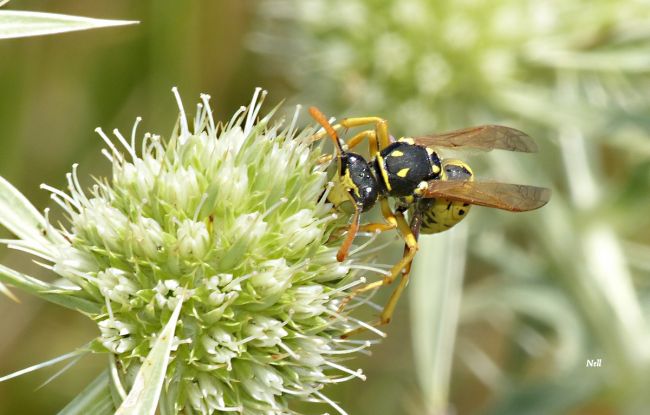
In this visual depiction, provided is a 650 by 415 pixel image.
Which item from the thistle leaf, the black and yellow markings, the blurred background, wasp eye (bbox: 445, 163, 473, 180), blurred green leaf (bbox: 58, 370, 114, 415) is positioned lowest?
the blurred background

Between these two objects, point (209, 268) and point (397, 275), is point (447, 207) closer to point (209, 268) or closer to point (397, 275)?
point (397, 275)

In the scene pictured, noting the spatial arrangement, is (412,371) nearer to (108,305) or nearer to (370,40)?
(370,40)

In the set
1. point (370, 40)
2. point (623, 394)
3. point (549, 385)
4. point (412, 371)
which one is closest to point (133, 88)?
point (370, 40)

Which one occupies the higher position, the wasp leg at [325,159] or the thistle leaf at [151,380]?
the wasp leg at [325,159]

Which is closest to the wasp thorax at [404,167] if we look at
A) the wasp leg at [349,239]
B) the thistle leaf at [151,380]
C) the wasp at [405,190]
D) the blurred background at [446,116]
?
the wasp at [405,190]

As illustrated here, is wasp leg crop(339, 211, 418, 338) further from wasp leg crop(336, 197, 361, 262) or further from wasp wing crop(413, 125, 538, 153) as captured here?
wasp wing crop(413, 125, 538, 153)

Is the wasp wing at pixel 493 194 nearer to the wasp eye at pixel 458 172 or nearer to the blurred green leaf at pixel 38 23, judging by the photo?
the wasp eye at pixel 458 172

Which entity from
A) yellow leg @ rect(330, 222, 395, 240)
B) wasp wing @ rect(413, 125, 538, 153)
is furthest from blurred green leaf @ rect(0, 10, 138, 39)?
wasp wing @ rect(413, 125, 538, 153)
